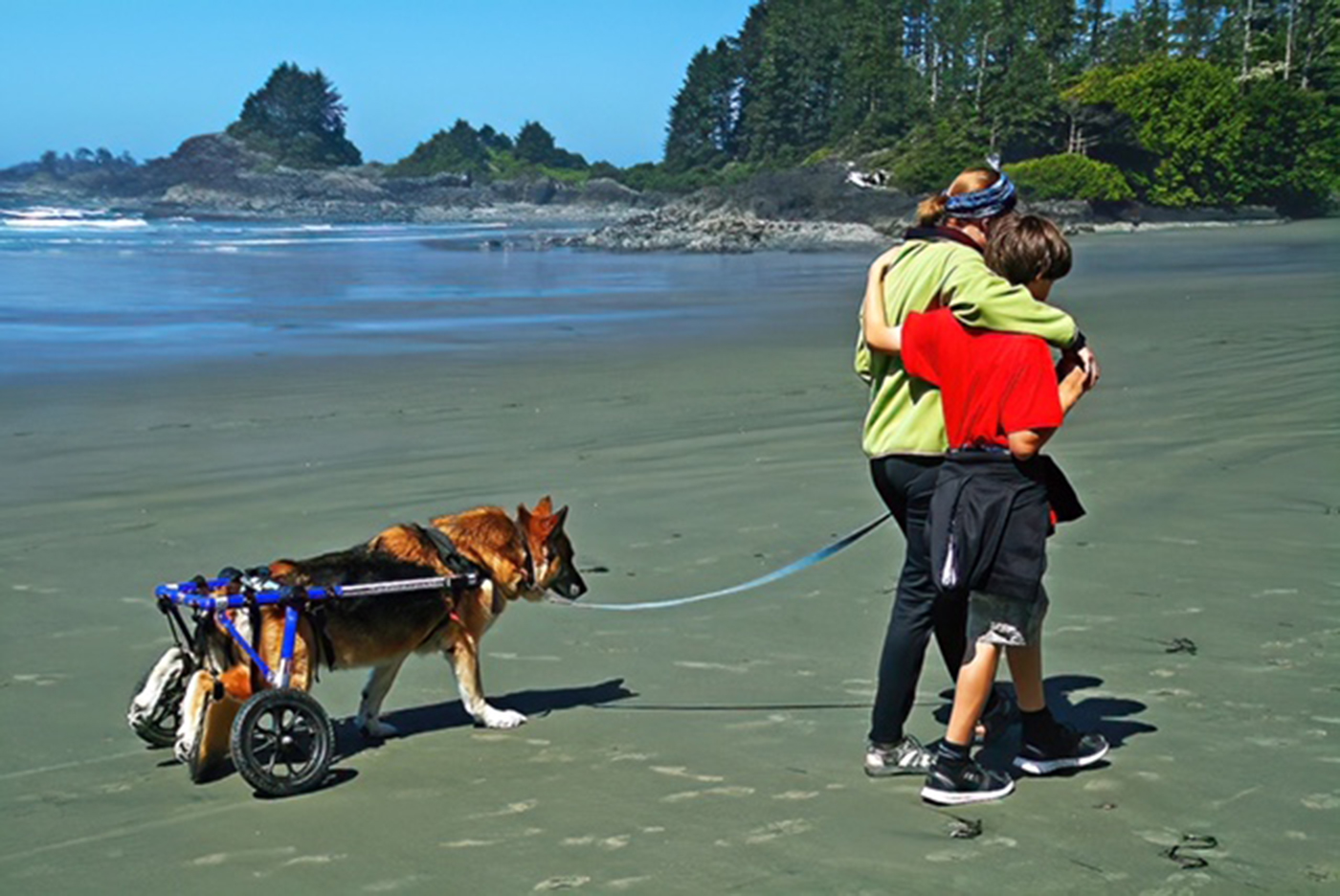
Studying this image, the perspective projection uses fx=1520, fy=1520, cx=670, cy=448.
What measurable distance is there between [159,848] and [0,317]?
18764mm

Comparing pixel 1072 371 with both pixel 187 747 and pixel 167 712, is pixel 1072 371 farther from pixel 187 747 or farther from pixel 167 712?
pixel 167 712

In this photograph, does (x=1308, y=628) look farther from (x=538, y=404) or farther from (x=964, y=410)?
(x=538, y=404)

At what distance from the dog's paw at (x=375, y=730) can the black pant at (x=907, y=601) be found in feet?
5.72

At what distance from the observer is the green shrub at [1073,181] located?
56031 mm

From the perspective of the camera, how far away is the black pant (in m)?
4.64

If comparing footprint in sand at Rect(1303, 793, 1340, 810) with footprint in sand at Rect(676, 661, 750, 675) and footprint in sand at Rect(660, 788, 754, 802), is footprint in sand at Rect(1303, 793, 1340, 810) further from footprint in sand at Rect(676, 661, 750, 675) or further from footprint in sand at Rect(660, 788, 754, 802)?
footprint in sand at Rect(676, 661, 750, 675)

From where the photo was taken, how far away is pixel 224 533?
27.7 ft

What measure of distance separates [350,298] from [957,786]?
74.2 feet

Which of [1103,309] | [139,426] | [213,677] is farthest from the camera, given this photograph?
[1103,309]

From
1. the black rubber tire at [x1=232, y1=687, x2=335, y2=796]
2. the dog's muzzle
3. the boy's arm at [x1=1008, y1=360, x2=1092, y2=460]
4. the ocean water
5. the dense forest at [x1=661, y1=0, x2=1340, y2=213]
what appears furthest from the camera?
the dense forest at [x1=661, y1=0, x2=1340, y2=213]

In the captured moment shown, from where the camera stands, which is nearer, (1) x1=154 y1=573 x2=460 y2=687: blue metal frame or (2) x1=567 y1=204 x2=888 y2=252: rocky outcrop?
(1) x1=154 y1=573 x2=460 y2=687: blue metal frame

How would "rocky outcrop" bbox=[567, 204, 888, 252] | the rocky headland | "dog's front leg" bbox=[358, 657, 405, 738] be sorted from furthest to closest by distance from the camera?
the rocky headland, "rocky outcrop" bbox=[567, 204, 888, 252], "dog's front leg" bbox=[358, 657, 405, 738]

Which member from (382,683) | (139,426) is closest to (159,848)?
(382,683)

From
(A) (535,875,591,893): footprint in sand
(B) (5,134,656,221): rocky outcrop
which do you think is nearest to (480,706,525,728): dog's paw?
(A) (535,875,591,893): footprint in sand
